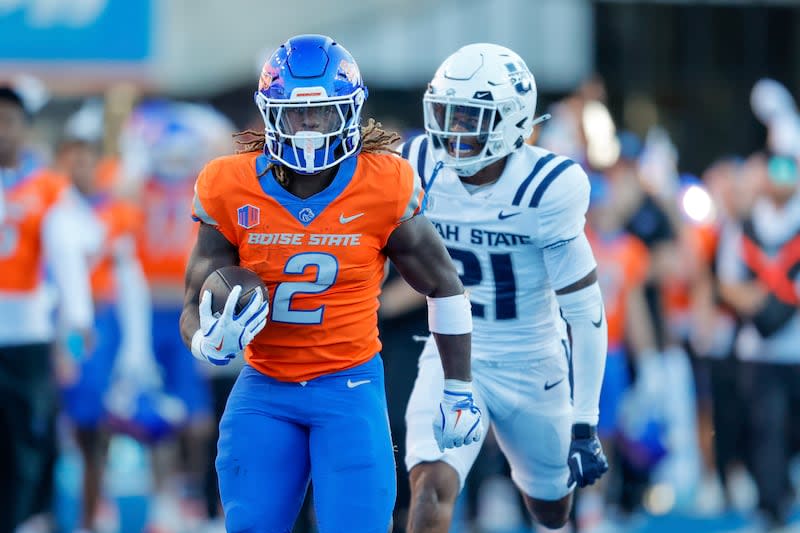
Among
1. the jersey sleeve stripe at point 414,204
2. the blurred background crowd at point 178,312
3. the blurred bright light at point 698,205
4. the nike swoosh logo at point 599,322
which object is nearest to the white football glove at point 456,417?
the jersey sleeve stripe at point 414,204

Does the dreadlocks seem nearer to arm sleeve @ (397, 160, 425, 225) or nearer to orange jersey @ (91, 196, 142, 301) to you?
arm sleeve @ (397, 160, 425, 225)

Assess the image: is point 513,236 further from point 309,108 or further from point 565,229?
point 309,108

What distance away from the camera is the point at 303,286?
4492 millimetres

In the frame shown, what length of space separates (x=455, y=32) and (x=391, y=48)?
0.67 metres

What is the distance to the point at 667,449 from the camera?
29.3 feet

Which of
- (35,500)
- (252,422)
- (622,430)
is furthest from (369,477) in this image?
(622,430)

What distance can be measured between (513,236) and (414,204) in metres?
0.75

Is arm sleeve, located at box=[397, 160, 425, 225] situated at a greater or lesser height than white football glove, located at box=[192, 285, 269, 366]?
greater

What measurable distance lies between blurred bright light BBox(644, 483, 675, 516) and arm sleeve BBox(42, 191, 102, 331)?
3872 millimetres

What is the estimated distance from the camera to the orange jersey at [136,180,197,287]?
8.19 meters

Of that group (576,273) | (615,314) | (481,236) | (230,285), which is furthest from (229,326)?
(615,314)

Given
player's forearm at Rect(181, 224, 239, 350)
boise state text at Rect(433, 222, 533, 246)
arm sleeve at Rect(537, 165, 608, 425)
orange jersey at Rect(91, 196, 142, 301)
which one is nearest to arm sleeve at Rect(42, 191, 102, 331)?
orange jersey at Rect(91, 196, 142, 301)

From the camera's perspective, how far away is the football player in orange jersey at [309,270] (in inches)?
175

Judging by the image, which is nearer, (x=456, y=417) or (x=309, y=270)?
(x=309, y=270)
